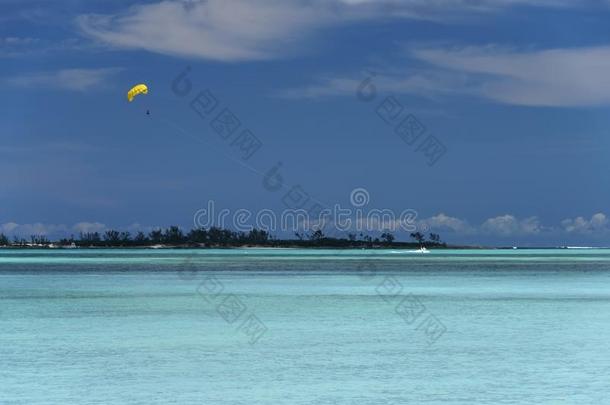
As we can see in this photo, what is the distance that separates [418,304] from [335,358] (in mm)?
24652

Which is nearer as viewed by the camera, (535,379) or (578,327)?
(535,379)

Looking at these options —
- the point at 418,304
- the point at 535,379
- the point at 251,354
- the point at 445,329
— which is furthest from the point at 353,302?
the point at 535,379

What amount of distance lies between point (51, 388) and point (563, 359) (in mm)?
15247

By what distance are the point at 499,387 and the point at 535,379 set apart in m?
1.68

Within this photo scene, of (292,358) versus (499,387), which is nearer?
(499,387)

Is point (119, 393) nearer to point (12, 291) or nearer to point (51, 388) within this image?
point (51, 388)

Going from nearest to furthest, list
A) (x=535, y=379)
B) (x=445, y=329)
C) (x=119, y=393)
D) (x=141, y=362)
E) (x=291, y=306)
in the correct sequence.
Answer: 1. (x=119, y=393)
2. (x=535, y=379)
3. (x=141, y=362)
4. (x=445, y=329)
5. (x=291, y=306)

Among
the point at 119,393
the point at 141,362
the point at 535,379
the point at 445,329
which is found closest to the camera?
the point at 119,393

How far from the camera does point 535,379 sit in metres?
27.2

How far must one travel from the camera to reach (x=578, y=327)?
42219mm

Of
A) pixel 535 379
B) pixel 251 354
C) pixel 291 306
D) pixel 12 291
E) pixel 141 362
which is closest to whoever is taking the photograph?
pixel 535 379

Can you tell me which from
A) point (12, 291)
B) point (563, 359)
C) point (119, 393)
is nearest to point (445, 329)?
point (563, 359)

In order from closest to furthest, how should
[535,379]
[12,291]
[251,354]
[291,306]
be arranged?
[535,379] → [251,354] → [291,306] → [12,291]

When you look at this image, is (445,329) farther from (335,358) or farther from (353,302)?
(353,302)
